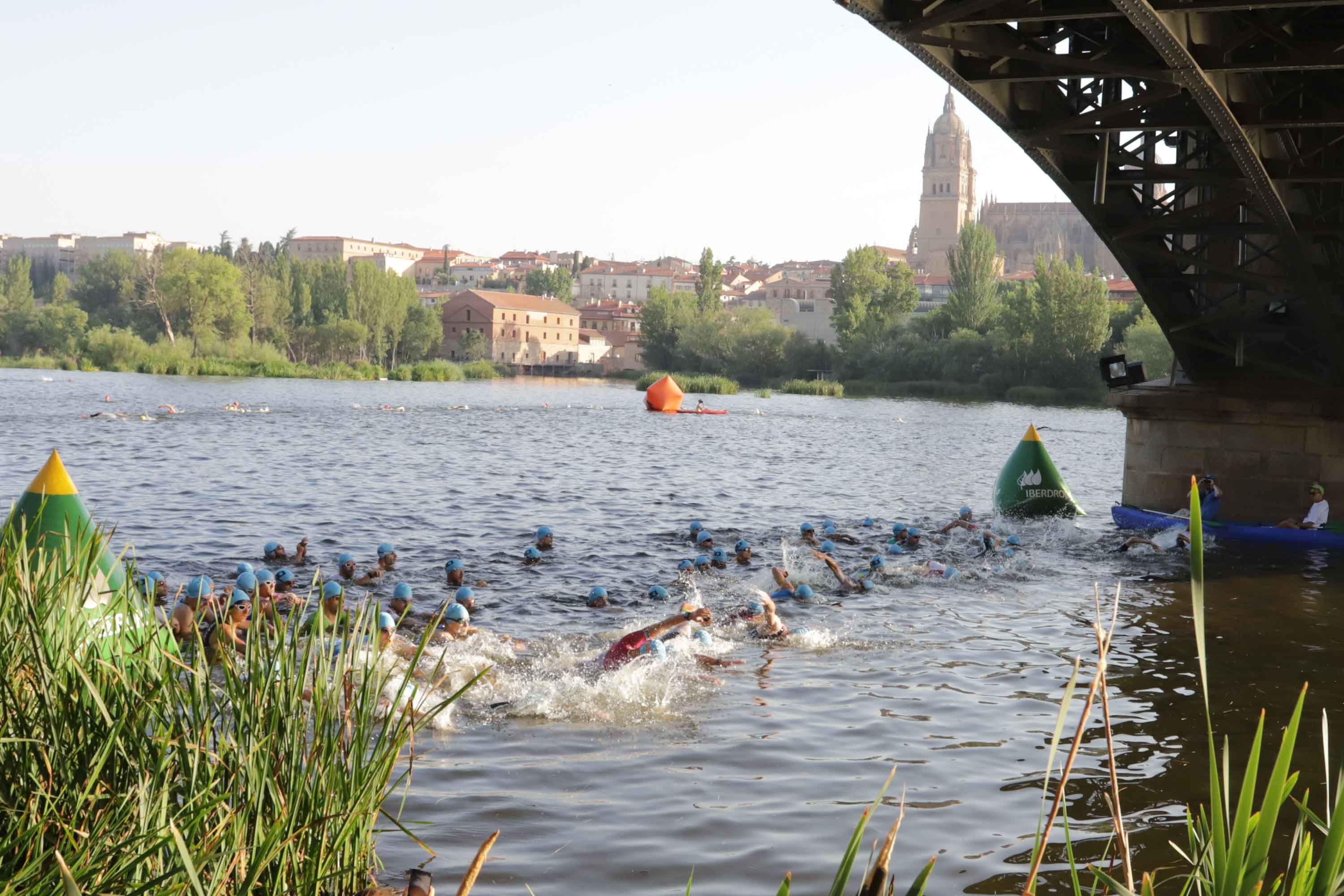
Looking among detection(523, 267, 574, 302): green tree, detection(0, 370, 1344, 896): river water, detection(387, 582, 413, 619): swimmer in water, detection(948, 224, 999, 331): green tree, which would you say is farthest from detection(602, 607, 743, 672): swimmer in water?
detection(523, 267, 574, 302): green tree

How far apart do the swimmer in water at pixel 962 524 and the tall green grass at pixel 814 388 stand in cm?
5803

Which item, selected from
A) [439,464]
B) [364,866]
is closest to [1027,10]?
[364,866]

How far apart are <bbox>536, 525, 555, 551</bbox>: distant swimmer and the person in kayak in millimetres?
11058

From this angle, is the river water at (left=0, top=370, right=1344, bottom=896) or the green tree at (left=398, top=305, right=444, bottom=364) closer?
the river water at (left=0, top=370, right=1344, bottom=896)

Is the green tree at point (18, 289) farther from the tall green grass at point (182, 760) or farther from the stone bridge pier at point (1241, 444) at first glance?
the tall green grass at point (182, 760)

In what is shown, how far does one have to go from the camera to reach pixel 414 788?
7727mm

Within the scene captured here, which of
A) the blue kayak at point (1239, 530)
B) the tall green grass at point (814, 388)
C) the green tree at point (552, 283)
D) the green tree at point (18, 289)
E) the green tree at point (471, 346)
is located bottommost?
the blue kayak at point (1239, 530)

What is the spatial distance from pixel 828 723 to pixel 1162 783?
244 centimetres

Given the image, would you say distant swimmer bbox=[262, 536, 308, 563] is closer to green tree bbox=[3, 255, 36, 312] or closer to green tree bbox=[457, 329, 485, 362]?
green tree bbox=[3, 255, 36, 312]

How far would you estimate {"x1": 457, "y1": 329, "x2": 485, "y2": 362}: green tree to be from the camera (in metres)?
140

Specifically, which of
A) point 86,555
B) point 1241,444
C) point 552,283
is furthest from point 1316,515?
point 552,283

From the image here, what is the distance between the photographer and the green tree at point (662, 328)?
114562mm

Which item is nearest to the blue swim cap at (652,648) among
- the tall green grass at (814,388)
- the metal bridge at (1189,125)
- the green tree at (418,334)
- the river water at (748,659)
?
the river water at (748,659)

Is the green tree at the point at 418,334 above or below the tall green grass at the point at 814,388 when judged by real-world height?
above
